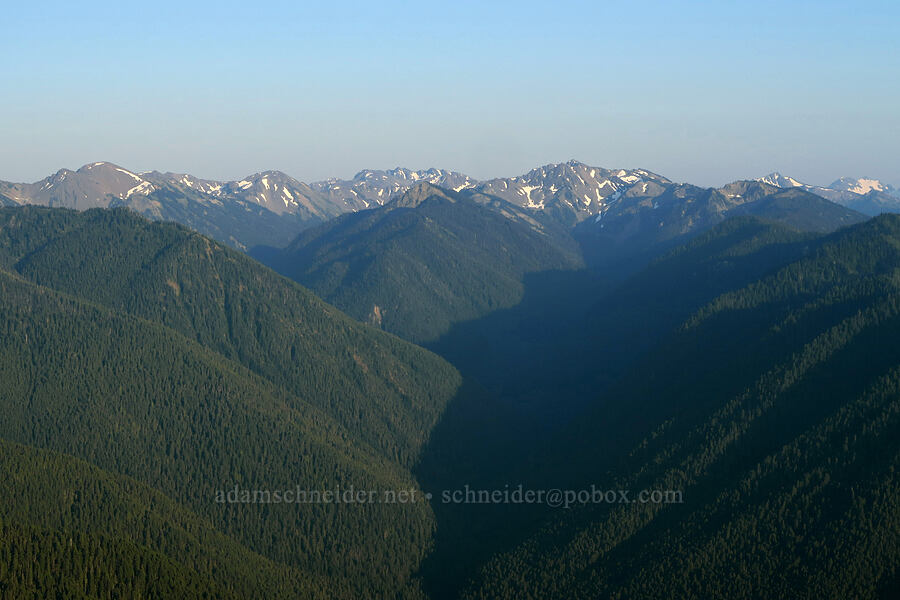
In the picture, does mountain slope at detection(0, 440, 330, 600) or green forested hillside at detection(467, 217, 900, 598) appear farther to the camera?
green forested hillside at detection(467, 217, 900, 598)

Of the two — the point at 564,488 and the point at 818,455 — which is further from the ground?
the point at 818,455

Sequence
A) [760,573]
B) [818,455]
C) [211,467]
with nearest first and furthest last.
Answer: [760,573] < [818,455] < [211,467]

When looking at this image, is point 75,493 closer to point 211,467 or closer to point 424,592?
point 211,467

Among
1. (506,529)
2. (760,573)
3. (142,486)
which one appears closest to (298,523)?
(142,486)

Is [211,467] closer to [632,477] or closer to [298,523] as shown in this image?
[298,523]

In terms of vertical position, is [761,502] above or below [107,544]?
below

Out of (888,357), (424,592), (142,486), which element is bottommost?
(424,592)

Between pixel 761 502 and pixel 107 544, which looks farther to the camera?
pixel 761 502

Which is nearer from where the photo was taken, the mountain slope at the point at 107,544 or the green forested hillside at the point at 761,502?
the mountain slope at the point at 107,544

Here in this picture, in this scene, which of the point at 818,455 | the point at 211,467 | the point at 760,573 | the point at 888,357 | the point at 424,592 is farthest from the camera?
the point at 211,467

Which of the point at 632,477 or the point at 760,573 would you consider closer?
the point at 760,573
